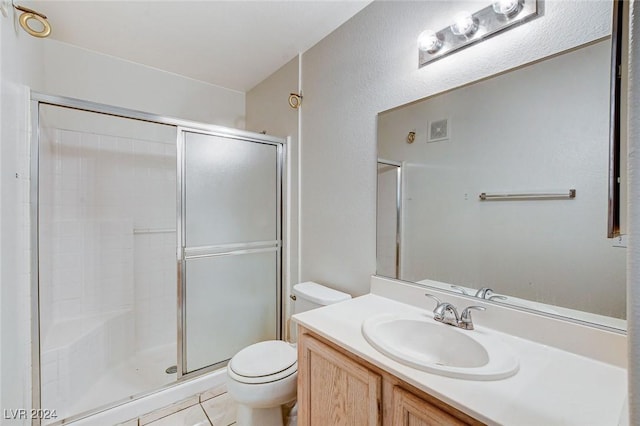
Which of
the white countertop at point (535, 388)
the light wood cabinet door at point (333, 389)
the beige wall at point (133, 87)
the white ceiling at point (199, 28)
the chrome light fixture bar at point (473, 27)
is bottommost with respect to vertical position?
the light wood cabinet door at point (333, 389)

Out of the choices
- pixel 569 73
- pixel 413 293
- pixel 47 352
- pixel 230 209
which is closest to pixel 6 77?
pixel 230 209

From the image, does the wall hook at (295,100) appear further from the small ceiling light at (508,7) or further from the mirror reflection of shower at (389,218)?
the small ceiling light at (508,7)

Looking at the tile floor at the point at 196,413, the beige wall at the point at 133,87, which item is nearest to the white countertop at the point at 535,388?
the tile floor at the point at 196,413

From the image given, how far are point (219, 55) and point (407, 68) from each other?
59.9 inches

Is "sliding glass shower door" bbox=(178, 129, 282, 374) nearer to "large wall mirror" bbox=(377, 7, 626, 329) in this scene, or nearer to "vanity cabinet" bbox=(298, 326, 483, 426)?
"vanity cabinet" bbox=(298, 326, 483, 426)

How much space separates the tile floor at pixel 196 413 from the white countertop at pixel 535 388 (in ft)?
3.93

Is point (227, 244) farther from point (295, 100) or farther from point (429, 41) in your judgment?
point (429, 41)

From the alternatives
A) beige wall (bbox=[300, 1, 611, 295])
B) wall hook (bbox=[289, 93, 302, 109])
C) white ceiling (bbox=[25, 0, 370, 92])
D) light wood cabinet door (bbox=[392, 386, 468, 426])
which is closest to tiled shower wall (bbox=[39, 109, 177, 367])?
white ceiling (bbox=[25, 0, 370, 92])

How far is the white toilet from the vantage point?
136cm

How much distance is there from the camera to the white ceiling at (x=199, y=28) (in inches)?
64.7

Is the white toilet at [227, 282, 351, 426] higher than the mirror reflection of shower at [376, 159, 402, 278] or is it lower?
lower

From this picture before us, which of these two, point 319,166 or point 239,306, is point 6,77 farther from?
point 239,306

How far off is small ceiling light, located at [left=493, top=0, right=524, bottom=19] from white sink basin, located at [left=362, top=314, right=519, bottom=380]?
124 cm

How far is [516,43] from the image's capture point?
1.08 meters
